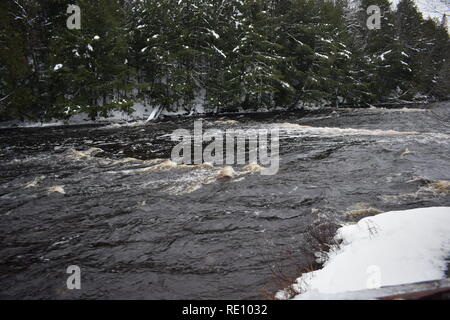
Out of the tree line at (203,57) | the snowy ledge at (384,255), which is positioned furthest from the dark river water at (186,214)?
the tree line at (203,57)

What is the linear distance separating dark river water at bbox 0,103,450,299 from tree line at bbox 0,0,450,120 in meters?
13.6

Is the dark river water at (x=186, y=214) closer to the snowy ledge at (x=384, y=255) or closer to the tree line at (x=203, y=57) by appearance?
the snowy ledge at (x=384, y=255)

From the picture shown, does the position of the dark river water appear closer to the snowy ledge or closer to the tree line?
the snowy ledge

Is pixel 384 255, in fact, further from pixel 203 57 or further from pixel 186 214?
pixel 203 57

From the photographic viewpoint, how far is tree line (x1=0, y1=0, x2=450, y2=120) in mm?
21500

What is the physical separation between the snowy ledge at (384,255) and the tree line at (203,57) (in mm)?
21564

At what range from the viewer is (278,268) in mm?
4152

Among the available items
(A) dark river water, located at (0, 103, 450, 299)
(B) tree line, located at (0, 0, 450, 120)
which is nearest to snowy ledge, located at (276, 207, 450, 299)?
(A) dark river water, located at (0, 103, 450, 299)

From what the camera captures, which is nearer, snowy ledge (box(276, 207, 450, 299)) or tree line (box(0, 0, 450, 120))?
snowy ledge (box(276, 207, 450, 299))

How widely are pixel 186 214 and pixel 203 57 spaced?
2683 cm

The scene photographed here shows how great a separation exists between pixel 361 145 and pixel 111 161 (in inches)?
Result: 389

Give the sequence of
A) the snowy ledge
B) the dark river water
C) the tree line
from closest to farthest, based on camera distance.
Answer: the snowy ledge < the dark river water < the tree line

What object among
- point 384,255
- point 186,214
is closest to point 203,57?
point 186,214

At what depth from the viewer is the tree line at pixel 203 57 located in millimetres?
21500
